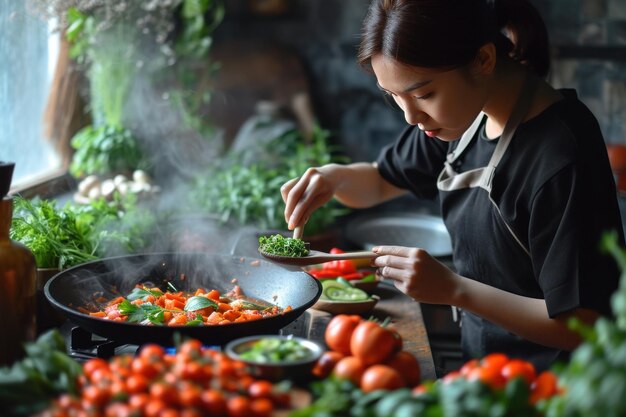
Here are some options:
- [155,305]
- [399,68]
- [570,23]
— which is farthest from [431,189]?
[570,23]

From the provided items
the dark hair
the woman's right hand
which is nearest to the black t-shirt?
the dark hair

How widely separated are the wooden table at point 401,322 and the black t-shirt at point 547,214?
0.28 metres

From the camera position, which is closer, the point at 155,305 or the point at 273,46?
the point at 155,305

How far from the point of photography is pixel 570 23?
15.7 feet

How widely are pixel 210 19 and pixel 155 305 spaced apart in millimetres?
3754

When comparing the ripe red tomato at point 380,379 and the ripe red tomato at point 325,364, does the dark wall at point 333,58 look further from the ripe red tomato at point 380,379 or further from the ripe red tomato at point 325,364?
the ripe red tomato at point 380,379

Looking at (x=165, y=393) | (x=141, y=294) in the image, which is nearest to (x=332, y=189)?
Result: (x=141, y=294)

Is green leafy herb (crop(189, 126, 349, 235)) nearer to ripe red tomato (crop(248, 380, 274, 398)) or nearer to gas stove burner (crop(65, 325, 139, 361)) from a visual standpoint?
gas stove burner (crop(65, 325, 139, 361))

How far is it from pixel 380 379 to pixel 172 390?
0.44 metres

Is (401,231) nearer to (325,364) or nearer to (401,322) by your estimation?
(401,322)

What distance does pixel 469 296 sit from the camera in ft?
6.81

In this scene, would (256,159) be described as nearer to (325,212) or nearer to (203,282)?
(325,212)

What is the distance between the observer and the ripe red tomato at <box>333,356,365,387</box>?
1.56 m

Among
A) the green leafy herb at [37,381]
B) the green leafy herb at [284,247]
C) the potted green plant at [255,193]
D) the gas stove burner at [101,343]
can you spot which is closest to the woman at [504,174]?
the green leafy herb at [284,247]
